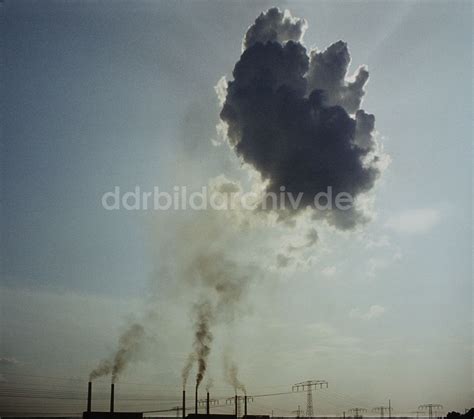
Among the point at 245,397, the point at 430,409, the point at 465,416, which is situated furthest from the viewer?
the point at 430,409

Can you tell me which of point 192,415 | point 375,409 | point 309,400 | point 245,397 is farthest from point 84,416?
point 375,409

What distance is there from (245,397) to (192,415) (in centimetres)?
3031

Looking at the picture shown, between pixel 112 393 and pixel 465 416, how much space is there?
50.4 meters

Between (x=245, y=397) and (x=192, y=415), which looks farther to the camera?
(x=245, y=397)

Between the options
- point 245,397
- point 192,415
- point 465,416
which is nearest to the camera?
point 465,416

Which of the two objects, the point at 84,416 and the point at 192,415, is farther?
the point at 192,415

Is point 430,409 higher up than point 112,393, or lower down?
lower down

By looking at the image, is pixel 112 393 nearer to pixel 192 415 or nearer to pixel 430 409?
pixel 192 415

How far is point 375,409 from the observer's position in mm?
196750

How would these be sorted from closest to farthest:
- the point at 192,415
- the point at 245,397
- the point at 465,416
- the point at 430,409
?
the point at 465,416
the point at 192,415
the point at 245,397
the point at 430,409

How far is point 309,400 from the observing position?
423ft

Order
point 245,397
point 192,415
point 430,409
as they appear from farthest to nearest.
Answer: point 430,409 → point 245,397 → point 192,415

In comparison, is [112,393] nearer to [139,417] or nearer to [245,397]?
[139,417]

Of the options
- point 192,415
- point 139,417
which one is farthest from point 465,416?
point 139,417
